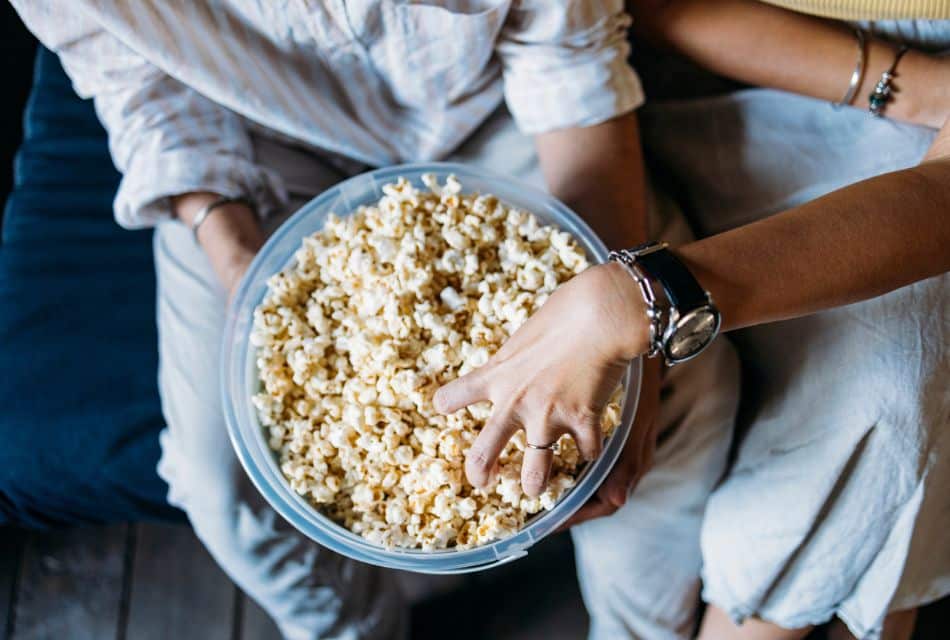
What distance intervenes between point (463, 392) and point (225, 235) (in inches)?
14.2

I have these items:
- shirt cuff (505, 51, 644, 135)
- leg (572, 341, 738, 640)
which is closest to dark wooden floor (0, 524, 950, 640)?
leg (572, 341, 738, 640)

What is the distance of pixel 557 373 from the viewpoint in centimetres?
57

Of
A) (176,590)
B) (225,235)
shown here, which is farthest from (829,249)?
(176,590)

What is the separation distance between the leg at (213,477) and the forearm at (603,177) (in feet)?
1.29

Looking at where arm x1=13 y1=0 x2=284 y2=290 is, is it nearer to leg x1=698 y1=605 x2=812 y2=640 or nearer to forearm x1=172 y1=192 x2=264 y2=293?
forearm x1=172 y1=192 x2=264 y2=293

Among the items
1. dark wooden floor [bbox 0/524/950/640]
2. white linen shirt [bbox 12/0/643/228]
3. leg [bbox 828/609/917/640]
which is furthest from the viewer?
dark wooden floor [bbox 0/524/950/640]

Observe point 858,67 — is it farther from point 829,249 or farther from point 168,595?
point 168,595

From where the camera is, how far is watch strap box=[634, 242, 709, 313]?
22.0 inches

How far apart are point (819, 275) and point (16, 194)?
106 cm

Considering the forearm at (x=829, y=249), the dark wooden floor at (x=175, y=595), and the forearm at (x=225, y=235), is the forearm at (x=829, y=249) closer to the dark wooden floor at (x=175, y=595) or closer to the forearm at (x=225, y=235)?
the forearm at (x=225, y=235)

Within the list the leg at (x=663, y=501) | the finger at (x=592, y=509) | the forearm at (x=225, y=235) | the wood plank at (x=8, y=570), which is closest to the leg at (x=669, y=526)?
the leg at (x=663, y=501)

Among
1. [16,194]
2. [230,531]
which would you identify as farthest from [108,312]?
[230,531]

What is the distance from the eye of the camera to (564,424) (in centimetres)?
59

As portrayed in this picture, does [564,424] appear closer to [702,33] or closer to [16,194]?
[702,33]
